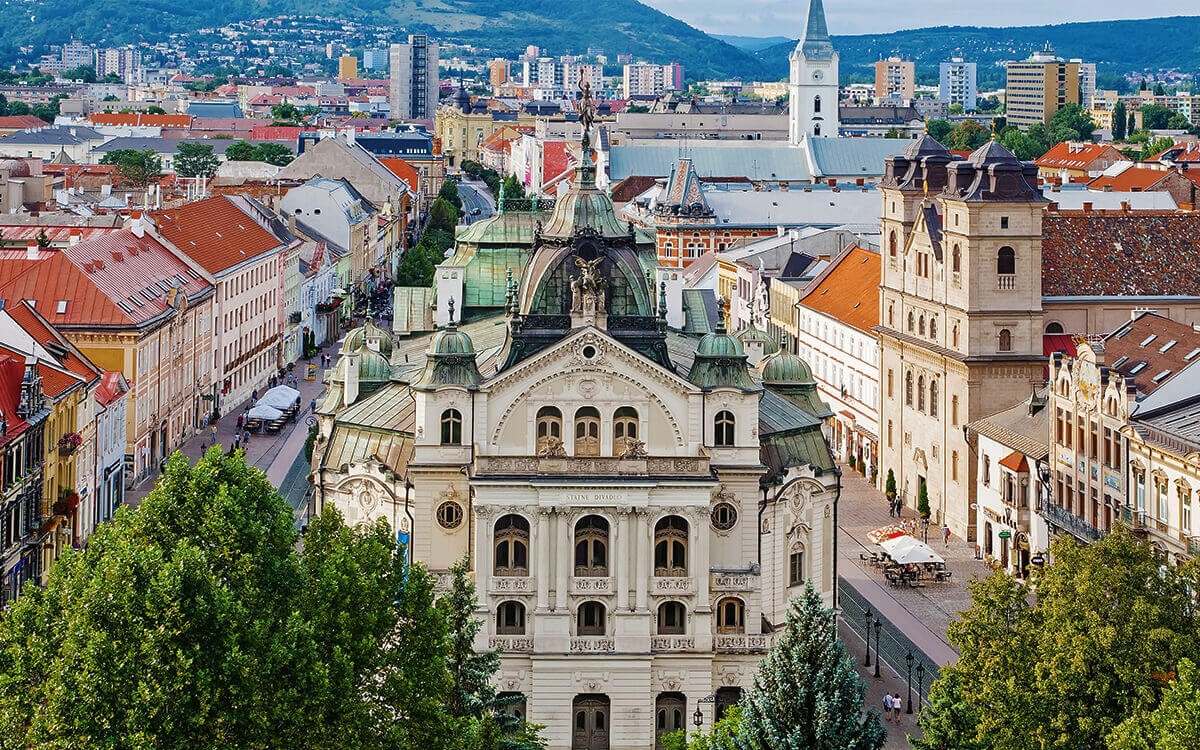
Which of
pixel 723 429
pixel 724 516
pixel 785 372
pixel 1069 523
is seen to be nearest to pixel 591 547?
pixel 724 516

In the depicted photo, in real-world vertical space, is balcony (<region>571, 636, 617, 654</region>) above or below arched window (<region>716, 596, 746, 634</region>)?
below

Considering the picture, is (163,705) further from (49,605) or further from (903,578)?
(903,578)

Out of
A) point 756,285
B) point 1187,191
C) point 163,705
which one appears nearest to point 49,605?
point 163,705

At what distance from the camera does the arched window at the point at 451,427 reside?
7556 centimetres

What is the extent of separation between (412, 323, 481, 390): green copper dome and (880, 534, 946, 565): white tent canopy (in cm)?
2899

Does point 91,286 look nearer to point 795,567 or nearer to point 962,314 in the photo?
point 962,314

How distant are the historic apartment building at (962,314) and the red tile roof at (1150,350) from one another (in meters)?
9.48

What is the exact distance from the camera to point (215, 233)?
147500mm

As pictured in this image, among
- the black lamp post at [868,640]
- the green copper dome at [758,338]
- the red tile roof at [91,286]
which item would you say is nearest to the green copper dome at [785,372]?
the green copper dome at [758,338]

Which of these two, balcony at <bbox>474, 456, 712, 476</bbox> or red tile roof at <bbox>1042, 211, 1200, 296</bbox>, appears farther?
red tile roof at <bbox>1042, 211, 1200, 296</bbox>

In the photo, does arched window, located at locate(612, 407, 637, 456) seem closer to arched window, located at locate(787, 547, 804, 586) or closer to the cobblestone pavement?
arched window, located at locate(787, 547, 804, 586)

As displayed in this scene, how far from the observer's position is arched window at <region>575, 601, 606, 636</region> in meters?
75.3

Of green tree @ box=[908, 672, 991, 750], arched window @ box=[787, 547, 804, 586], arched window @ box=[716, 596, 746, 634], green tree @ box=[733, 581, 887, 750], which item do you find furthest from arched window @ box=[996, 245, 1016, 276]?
green tree @ box=[733, 581, 887, 750]

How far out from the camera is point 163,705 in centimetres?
5066
